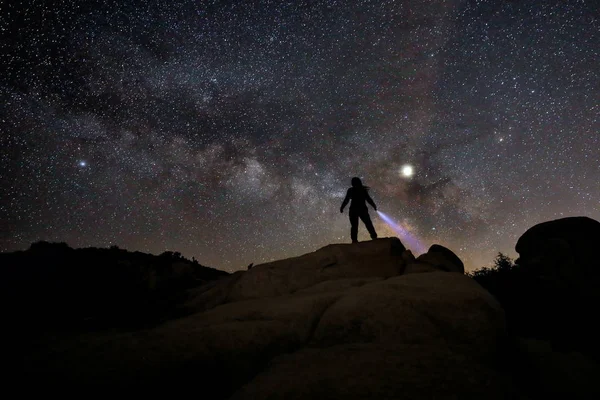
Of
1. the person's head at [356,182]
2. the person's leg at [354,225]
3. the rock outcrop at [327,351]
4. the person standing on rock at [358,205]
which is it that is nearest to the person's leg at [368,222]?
the person standing on rock at [358,205]

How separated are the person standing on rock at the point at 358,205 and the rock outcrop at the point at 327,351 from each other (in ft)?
15.0

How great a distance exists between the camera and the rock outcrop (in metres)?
2.91

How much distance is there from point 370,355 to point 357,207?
26.5 ft

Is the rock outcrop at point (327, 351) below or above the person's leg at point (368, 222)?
below

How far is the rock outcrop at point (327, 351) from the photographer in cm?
291

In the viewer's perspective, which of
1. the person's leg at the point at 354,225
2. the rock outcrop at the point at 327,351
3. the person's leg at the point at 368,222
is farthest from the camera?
the person's leg at the point at 354,225

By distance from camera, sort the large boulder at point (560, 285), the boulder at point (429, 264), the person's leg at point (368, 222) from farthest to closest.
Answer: the person's leg at point (368, 222) < the large boulder at point (560, 285) < the boulder at point (429, 264)

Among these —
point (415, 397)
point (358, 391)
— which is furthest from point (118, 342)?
point (415, 397)

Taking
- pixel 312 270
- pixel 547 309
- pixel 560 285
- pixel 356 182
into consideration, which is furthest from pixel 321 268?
pixel 560 285

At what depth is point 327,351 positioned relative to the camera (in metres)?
4.09

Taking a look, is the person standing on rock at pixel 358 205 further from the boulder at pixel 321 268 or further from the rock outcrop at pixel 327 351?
the rock outcrop at pixel 327 351

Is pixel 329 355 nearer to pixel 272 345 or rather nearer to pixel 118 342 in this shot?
pixel 272 345

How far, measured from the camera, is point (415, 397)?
2584mm

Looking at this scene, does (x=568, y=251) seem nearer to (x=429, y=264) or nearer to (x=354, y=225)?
(x=429, y=264)
